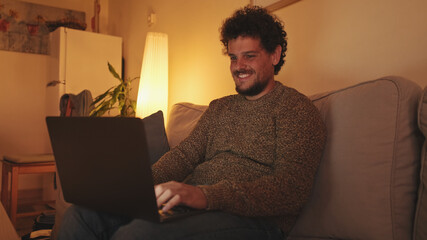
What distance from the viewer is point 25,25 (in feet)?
11.9

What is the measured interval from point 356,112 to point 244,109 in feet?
1.30

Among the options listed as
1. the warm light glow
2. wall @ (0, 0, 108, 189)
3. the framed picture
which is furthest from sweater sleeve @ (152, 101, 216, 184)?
wall @ (0, 0, 108, 189)

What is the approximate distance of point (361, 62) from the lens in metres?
1.37

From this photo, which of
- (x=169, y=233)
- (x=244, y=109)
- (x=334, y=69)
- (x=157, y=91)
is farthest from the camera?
(x=157, y=91)

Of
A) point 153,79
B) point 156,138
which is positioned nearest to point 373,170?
point 156,138

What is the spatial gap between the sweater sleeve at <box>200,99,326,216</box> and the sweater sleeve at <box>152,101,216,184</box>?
1.26 ft

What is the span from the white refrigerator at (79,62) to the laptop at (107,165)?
2.40m

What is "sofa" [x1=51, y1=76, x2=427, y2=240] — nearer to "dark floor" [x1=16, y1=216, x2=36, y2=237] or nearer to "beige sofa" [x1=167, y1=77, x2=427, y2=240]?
"beige sofa" [x1=167, y1=77, x2=427, y2=240]

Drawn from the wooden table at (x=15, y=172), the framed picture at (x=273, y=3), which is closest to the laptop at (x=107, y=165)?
the framed picture at (x=273, y=3)

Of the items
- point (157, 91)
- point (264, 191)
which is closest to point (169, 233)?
point (264, 191)

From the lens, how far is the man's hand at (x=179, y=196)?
2.65 feet

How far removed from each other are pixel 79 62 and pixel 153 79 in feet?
3.81

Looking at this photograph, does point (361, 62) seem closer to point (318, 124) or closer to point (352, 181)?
point (318, 124)

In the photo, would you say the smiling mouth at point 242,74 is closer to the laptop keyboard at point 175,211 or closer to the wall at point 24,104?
the laptop keyboard at point 175,211
